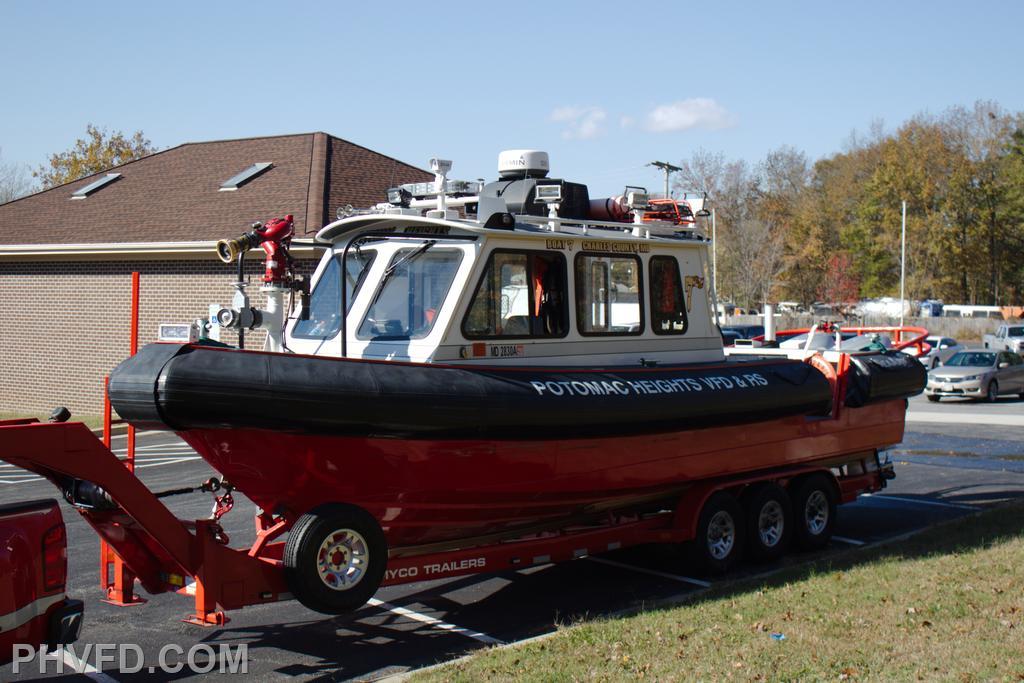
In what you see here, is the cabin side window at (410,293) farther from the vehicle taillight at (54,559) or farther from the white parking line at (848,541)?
the white parking line at (848,541)

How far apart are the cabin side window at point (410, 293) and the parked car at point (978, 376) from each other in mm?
21603

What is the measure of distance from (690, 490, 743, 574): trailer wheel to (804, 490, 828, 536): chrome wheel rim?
1.13 m

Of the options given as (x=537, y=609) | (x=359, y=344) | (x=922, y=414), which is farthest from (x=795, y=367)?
(x=922, y=414)

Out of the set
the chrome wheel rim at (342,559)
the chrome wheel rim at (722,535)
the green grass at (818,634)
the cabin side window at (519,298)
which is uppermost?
the cabin side window at (519,298)

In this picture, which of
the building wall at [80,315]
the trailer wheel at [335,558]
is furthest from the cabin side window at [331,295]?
the building wall at [80,315]

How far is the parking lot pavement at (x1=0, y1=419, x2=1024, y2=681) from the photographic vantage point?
7.10 meters

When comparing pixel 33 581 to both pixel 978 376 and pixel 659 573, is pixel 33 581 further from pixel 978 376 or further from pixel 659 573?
pixel 978 376

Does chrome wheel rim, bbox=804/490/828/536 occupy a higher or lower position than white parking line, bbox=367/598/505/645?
higher

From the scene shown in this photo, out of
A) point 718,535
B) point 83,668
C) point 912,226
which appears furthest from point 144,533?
point 912,226

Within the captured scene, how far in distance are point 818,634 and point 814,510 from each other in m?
3.64

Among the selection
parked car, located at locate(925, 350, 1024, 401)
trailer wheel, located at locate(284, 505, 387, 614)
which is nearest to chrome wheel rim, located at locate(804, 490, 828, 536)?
trailer wheel, located at locate(284, 505, 387, 614)

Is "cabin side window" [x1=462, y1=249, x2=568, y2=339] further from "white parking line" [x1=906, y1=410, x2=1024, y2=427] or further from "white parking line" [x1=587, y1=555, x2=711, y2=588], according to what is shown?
"white parking line" [x1=906, y1=410, x2=1024, y2=427]

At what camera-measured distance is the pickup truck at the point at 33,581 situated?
17.5 feet

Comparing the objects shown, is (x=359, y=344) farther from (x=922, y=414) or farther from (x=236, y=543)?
(x=922, y=414)
